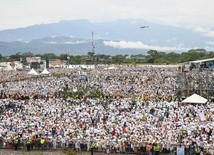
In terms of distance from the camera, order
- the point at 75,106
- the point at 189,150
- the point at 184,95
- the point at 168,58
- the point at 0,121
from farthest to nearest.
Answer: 1. the point at 168,58
2. the point at 184,95
3. the point at 75,106
4. the point at 0,121
5. the point at 189,150

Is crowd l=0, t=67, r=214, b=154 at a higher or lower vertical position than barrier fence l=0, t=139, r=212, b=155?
higher

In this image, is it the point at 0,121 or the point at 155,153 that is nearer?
the point at 155,153

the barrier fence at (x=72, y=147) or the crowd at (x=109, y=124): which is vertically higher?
the crowd at (x=109, y=124)

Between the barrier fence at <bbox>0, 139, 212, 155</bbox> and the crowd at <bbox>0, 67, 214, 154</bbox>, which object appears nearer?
the barrier fence at <bbox>0, 139, 212, 155</bbox>

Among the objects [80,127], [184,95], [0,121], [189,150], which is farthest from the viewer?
[184,95]

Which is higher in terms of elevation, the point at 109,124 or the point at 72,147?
the point at 109,124

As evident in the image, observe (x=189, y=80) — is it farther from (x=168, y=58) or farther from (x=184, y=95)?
(x=168, y=58)

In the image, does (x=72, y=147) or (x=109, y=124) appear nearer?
(x=72, y=147)

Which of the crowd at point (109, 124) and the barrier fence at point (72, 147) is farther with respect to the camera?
the crowd at point (109, 124)

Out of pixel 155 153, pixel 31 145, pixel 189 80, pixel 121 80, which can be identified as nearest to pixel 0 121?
pixel 31 145
